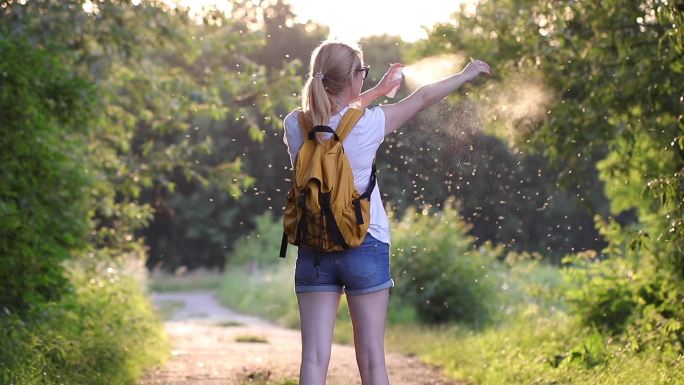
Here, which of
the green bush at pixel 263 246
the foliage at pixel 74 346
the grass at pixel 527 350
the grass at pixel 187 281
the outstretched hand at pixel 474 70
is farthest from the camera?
the grass at pixel 187 281

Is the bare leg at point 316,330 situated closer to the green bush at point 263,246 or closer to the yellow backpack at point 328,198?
the yellow backpack at point 328,198

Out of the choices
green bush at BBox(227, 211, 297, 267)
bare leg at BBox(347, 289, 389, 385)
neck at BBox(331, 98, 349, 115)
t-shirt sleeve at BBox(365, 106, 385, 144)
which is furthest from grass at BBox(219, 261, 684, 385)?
green bush at BBox(227, 211, 297, 267)

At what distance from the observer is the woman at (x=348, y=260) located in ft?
15.2

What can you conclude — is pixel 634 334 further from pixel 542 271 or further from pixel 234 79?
pixel 542 271

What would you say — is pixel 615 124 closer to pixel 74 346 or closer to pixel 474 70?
pixel 74 346

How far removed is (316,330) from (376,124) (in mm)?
869

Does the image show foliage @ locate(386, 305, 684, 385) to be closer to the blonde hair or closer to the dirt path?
the dirt path

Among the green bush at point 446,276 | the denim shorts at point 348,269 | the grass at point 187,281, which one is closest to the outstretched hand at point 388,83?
the denim shorts at point 348,269

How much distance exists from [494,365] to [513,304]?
703cm

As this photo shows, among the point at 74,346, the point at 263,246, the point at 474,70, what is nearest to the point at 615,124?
the point at 74,346

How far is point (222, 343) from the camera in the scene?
1414 cm

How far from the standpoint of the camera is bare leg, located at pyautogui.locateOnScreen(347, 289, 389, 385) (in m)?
4.66

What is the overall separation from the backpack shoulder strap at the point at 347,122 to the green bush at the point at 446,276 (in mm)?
10726

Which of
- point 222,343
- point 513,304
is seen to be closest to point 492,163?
point 222,343
